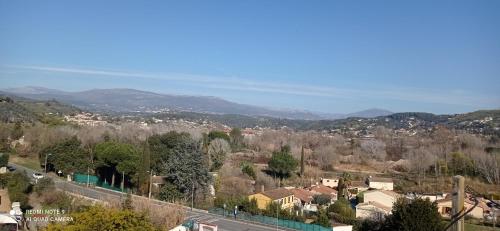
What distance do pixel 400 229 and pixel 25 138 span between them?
44408 millimetres

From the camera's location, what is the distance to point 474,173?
56.0 metres

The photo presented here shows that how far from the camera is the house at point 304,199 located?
3751 cm

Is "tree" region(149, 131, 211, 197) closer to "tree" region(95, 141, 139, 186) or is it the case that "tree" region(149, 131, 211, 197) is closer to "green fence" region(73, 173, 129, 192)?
"tree" region(95, 141, 139, 186)

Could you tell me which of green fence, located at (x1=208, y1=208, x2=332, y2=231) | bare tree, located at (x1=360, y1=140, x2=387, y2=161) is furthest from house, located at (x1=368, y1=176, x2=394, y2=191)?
bare tree, located at (x1=360, y1=140, x2=387, y2=161)

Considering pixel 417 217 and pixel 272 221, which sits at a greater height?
pixel 417 217

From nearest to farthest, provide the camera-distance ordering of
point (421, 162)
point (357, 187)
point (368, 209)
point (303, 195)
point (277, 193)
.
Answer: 1. point (368, 209)
2. point (277, 193)
3. point (303, 195)
4. point (357, 187)
5. point (421, 162)

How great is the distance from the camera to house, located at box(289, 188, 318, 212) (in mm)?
37509

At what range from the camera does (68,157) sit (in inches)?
1667

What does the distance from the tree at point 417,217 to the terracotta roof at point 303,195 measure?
17.5m

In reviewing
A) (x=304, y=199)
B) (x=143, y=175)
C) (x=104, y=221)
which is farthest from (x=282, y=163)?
(x=104, y=221)

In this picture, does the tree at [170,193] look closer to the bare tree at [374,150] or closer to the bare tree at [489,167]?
the bare tree at [489,167]

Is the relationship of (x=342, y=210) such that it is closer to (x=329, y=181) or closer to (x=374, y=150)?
(x=329, y=181)

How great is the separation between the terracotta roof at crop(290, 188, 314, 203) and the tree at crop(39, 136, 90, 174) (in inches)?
690

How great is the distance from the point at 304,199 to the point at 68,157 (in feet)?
65.4
